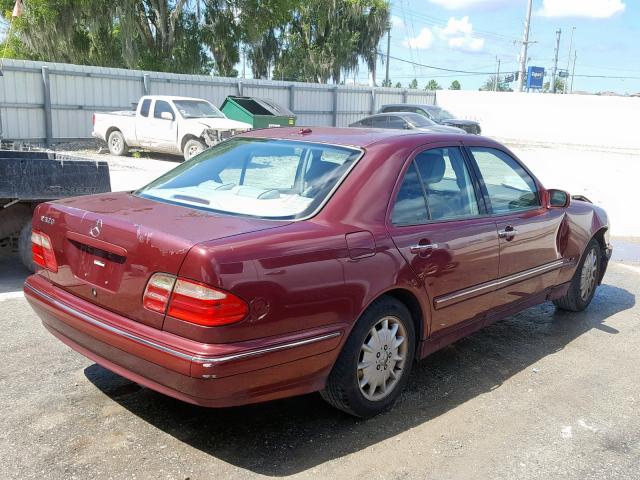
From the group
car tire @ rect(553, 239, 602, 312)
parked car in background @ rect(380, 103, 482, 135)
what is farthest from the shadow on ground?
parked car in background @ rect(380, 103, 482, 135)

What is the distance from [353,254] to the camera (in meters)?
3.19

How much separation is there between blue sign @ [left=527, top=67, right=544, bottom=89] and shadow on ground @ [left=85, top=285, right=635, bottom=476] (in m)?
73.7

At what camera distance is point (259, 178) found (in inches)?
155

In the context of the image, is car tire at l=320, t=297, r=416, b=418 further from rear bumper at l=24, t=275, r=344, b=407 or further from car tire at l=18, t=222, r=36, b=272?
car tire at l=18, t=222, r=36, b=272

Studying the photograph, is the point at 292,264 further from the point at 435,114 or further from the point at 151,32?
the point at 151,32

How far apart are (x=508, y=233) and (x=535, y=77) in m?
74.8

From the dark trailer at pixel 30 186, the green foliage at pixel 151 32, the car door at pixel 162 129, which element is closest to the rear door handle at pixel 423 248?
the dark trailer at pixel 30 186

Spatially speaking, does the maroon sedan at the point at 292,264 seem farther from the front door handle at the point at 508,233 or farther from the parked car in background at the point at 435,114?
the parked car in background at the point at 435,114

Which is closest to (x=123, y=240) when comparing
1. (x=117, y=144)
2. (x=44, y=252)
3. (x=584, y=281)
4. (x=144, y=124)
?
(x=44, y=252)

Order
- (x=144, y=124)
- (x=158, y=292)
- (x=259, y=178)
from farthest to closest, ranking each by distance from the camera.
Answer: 1. (x=144, y=124)
2. (x=259, y=178)
3. (x=158, y=292)

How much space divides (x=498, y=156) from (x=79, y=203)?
9.65 ft

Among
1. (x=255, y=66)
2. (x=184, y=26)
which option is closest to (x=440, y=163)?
(x=184, y=26)

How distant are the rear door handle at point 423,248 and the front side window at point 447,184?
0.23 metres

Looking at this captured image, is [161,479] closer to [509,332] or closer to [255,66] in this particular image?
Answer: [509,332]
